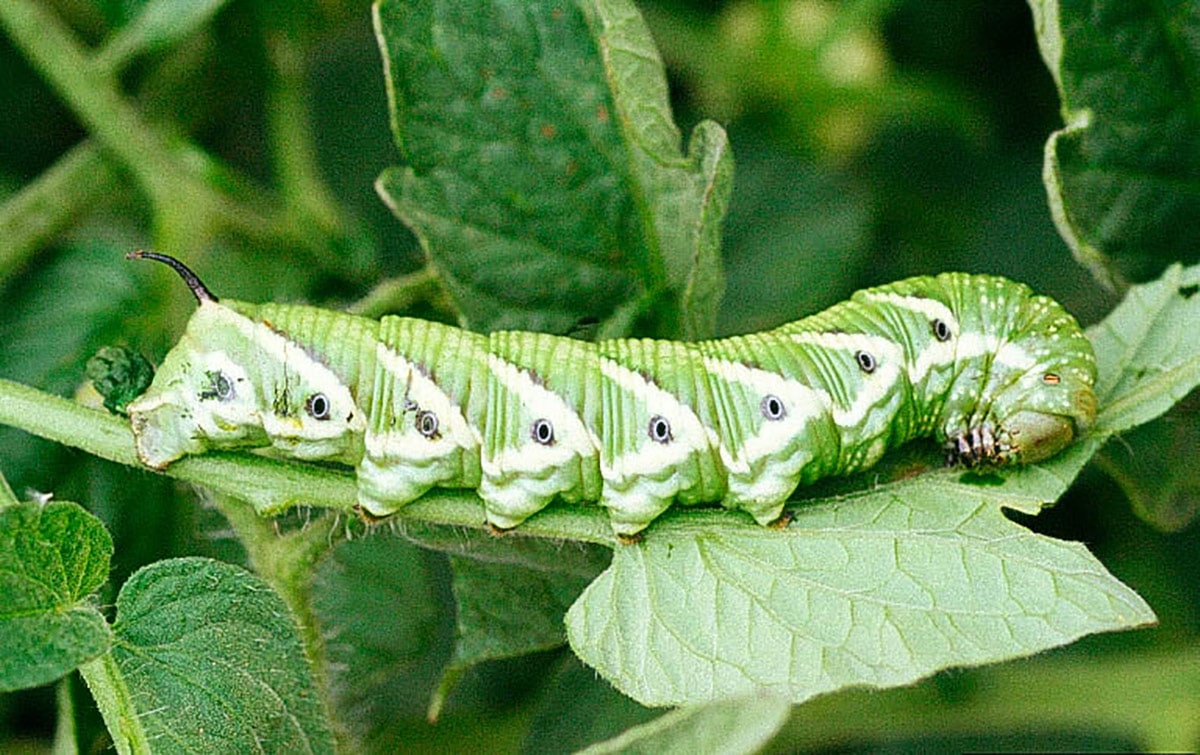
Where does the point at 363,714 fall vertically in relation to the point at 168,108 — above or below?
below

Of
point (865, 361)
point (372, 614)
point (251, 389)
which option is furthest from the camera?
point (372, 614)

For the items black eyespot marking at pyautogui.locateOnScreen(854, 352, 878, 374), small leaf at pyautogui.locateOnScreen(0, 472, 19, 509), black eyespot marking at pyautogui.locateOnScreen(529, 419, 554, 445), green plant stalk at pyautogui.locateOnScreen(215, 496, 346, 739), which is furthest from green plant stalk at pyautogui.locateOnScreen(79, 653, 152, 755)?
black eyespot marking at pyautogui.locateOnScreen(854, 352, 878, 374)

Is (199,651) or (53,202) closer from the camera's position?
(199,651)

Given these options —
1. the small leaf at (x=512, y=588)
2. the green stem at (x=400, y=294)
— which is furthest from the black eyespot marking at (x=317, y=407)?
the green stem at (x=400, y=294)

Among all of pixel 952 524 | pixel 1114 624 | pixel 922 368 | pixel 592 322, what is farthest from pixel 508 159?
pixel 1114 624

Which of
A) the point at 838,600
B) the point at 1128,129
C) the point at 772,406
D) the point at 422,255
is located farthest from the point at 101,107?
the point at 1128,129

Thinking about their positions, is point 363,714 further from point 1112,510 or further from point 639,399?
point 1112,510

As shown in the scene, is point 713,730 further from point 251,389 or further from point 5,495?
point 5,495
